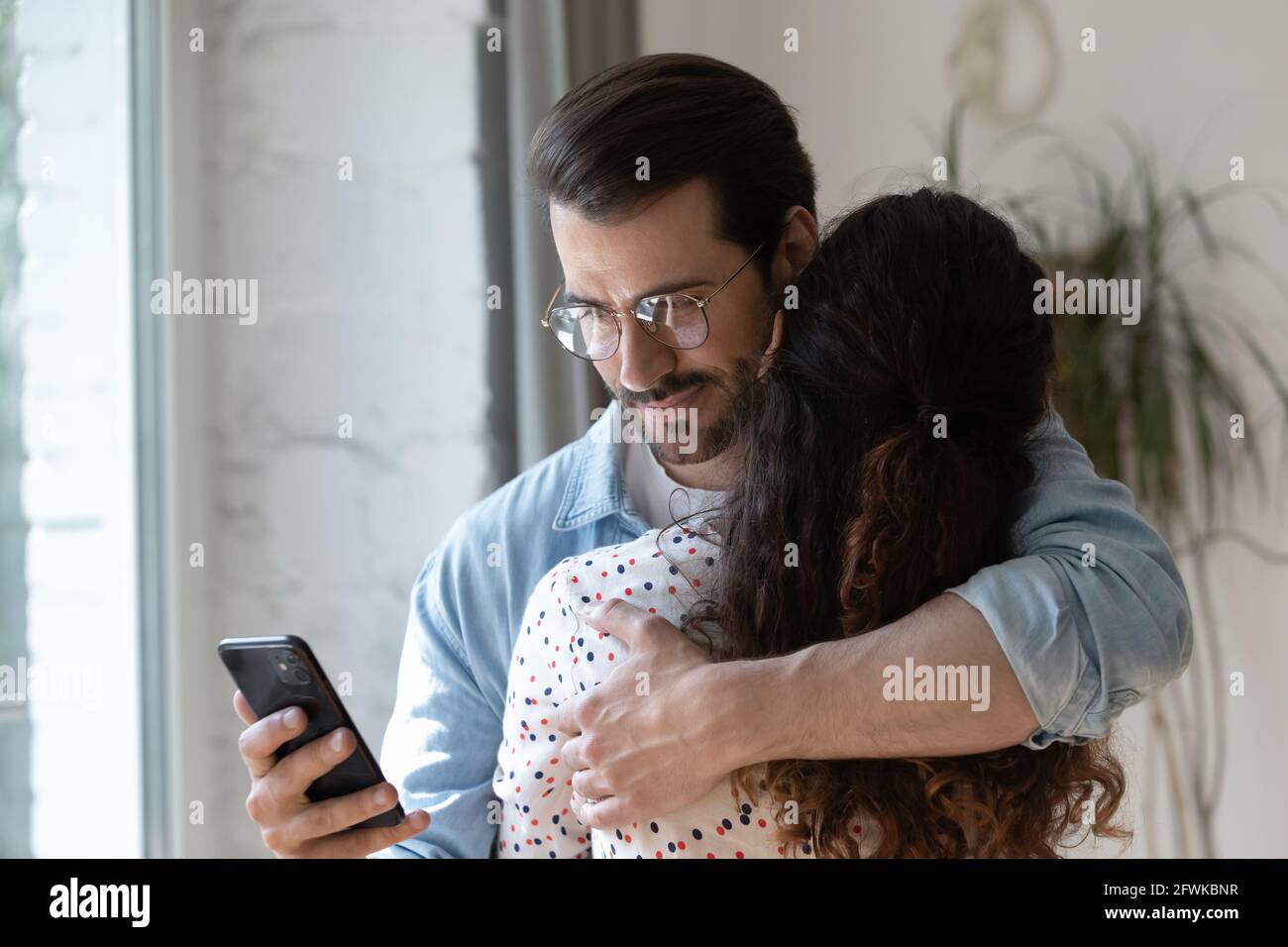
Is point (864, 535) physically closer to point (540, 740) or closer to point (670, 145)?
point (540, 740)

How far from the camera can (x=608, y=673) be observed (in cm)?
92

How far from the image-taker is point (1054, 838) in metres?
0.99

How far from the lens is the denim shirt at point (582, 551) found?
0.90 metres

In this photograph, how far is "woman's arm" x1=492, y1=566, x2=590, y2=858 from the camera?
0.95 meters

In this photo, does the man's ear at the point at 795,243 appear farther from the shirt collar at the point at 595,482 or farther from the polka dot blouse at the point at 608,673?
the polka dot blouse at the point at 608,673

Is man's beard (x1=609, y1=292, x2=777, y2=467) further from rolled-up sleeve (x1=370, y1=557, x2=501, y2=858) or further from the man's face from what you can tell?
rolled-up sleeve (x1=370, y1=557, x2=501, y2=858)

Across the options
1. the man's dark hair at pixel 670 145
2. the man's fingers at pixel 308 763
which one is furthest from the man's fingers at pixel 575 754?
the man's dark hair at pixel 670 145

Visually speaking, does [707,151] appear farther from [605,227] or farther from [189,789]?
[189,789]

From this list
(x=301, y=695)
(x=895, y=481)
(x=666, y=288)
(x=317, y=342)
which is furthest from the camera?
(x=317, y=342)

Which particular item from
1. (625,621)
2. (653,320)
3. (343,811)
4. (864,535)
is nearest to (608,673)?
(625,621)

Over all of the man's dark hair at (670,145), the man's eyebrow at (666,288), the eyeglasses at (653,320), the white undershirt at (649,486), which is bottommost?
the white undershirt at (649,486)

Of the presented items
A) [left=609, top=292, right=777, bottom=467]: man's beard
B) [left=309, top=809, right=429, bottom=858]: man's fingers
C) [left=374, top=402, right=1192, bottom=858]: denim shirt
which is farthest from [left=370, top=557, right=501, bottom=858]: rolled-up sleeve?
[left=609, top=292, right=777, bottom=467]: man's beard

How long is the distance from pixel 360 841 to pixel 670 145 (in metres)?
0.77
